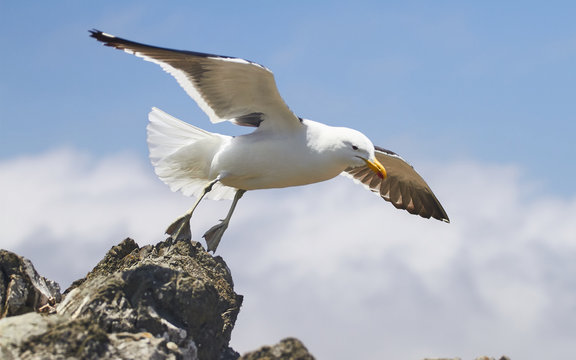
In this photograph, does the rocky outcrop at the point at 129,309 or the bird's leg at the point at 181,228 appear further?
the bird's leg at the point at 181,228

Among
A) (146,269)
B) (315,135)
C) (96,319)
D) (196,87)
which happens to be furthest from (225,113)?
(96,319)

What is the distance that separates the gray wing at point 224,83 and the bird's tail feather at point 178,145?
0.51 metres

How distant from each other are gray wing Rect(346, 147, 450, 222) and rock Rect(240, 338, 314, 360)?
713cm

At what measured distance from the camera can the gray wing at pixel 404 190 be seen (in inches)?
486

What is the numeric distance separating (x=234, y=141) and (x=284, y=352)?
497cm

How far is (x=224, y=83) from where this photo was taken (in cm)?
939

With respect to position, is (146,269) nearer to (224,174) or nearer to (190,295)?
(190,295)

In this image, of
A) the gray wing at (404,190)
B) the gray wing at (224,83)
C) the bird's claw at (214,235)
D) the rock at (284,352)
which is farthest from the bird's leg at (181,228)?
the rock at (284,352)

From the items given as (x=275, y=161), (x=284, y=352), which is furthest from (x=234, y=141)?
(x=284, y=352)

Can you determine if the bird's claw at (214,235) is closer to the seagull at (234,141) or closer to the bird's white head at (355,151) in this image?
the seagull at (234,141)

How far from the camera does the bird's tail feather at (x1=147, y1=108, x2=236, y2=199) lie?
1023 centimetres

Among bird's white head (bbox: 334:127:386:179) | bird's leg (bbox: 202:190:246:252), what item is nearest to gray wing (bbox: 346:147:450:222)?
bird's white head (bbox: 334:127:386:179)

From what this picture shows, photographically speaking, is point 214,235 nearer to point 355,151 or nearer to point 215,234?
point 215,234

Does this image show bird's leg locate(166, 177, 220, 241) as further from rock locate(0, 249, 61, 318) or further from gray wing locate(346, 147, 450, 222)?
gray wing locate(346, 147, 450, 222)
